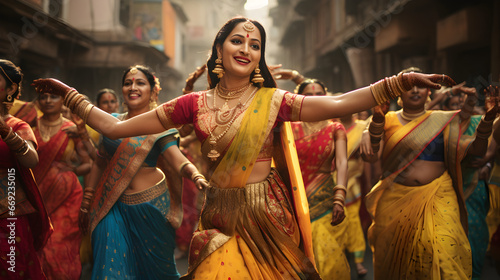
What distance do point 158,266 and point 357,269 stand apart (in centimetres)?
297

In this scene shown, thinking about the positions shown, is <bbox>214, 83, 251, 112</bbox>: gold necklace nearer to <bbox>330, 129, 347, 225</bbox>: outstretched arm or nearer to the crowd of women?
the crowd of women

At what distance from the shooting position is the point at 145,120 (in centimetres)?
336

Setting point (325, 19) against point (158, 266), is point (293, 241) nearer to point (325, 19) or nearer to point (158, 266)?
point (158, 266)

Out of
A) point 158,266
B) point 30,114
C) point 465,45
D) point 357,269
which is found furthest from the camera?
point 465,45

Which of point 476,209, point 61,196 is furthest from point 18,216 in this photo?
point 476,209

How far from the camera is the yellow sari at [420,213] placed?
14.3ft

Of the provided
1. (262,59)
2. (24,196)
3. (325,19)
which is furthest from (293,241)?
(325,19)

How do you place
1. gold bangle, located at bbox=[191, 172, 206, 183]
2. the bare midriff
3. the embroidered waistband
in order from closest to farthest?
gold bangle, located at bbox=[191, 172, 206, 183], the embroidered waistband, the bare midriff

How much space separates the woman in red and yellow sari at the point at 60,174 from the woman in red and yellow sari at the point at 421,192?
2.97 meters

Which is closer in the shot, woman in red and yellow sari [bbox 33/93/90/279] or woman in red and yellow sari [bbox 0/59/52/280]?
woman in red and yellow sari [bbox 0/59/52/280]

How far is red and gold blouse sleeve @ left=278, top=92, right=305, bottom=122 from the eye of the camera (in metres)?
3.17

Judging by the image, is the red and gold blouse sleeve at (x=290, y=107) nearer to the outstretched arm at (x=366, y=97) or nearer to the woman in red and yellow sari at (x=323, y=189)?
the outstretched arm at (x=366, y=97)

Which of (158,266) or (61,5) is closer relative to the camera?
(158,266)

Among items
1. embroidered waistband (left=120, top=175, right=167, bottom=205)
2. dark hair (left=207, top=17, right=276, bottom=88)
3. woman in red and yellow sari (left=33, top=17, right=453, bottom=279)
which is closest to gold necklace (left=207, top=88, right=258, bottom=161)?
woman in red and yellow sari (left=33, top=17, right=453, bottom=279)
